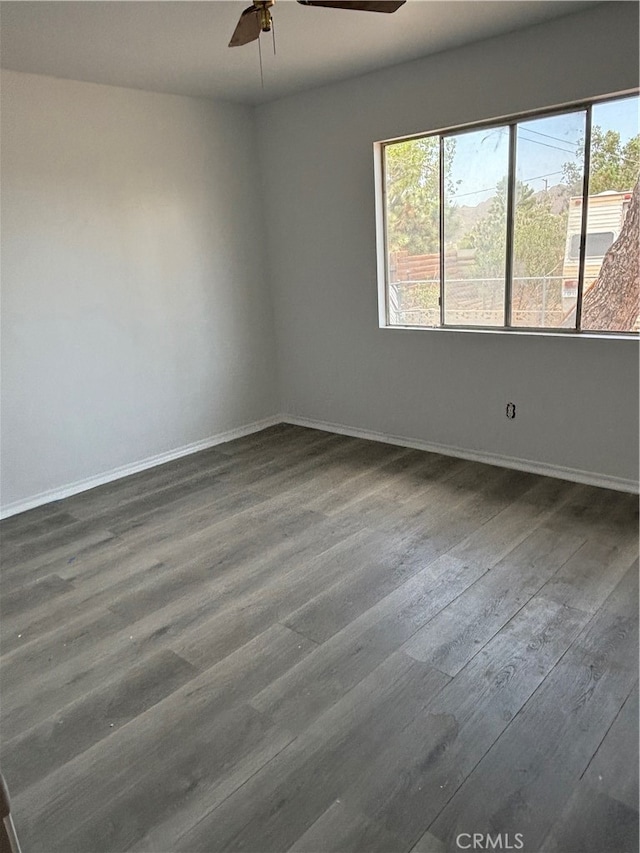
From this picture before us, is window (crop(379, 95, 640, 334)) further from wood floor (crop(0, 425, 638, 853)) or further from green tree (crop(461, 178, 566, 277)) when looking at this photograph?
wood floor (crop(0, 425, 638, 853))

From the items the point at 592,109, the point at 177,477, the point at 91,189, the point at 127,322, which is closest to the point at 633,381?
the point at 592,109

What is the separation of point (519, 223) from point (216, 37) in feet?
6.64

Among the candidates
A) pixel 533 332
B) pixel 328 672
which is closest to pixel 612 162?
pixel 533 332

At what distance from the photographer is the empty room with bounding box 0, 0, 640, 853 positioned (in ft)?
5.84

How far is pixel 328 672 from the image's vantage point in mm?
2176

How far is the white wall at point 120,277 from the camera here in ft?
12.1

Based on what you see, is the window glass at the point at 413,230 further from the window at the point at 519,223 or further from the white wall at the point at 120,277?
the white wall at the point at 120,277

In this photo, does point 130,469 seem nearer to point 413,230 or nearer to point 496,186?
point 413,230

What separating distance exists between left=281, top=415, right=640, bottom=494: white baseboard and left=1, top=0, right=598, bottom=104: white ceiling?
253 cm

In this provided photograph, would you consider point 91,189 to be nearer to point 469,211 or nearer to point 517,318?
point 469,211

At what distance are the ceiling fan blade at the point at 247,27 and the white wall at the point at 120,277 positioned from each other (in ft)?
5.59

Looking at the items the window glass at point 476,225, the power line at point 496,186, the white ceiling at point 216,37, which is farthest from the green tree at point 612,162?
the white ceiling at point 216,37

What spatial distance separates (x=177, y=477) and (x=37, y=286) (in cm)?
154

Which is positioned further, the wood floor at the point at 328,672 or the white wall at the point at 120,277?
the white wall at the point at 120,277
